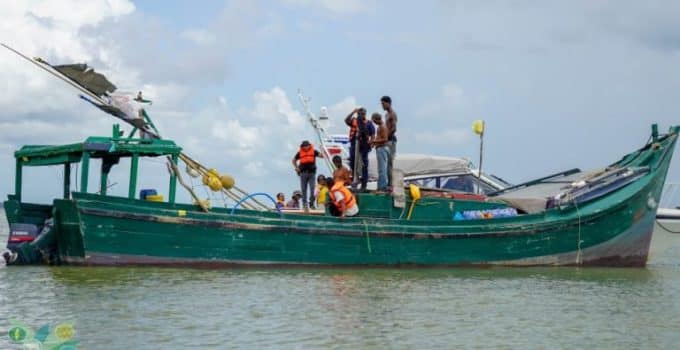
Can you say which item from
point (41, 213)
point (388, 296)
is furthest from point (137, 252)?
point (388, 296)

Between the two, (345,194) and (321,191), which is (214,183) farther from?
(345,194)

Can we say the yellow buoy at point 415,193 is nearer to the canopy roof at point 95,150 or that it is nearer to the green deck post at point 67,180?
the canopy roof at point 95,150

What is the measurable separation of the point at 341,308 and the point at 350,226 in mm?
4390

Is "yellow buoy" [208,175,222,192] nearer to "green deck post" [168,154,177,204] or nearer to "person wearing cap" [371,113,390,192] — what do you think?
"green deck post" [168,154,177,204]

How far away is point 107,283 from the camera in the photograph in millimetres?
14891

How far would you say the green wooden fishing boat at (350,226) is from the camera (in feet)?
53.8

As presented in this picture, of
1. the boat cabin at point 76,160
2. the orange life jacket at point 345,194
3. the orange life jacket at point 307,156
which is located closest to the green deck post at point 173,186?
the boat cabin at point 76,160

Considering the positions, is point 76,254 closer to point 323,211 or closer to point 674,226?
point 323,211

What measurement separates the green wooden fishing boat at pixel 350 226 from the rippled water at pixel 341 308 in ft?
1.30

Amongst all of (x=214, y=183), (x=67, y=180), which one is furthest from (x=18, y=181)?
(x=214, y=183)

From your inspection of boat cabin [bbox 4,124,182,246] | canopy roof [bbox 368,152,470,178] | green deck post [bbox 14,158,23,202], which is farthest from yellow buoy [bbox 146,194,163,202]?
canopy roof [bbox 368,152,470,178]

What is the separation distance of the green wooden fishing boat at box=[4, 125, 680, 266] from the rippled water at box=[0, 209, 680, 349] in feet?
1.30

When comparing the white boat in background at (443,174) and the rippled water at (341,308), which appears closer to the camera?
the rippled water at (341,308)

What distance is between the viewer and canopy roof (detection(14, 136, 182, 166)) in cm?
1661
